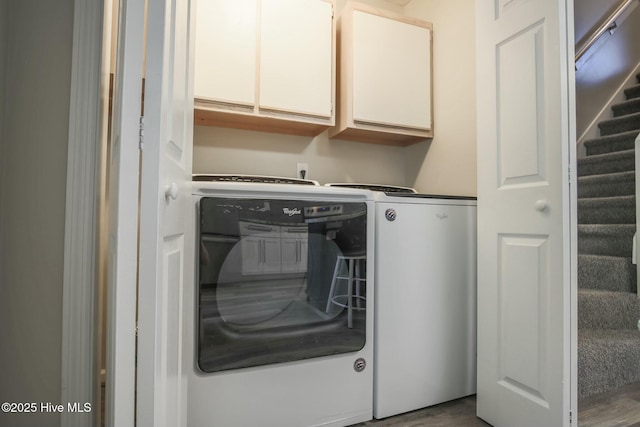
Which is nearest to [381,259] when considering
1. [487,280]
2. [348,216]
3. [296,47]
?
[348,216]

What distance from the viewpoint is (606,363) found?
4.92ft

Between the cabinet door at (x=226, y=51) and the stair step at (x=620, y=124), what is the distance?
3.06 metres

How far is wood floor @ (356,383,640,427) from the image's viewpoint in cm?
135

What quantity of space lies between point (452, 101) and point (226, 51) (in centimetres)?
126

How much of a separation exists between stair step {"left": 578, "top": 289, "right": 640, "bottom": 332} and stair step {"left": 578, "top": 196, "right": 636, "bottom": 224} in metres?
0.67

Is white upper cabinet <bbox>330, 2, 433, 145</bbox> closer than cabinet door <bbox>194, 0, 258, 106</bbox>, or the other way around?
cabinet door <bbox>194, 0, 258, 106</bbox>

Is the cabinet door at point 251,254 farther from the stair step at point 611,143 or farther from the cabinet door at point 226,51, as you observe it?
the stair step at point 611,143

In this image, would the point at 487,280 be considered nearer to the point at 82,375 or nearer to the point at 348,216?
the point at 348,216

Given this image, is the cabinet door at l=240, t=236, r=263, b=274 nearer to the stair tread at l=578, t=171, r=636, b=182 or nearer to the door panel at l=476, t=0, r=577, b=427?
the door panel at l=476, t=0, r=577, b=427

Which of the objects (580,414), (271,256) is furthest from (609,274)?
(271,256)

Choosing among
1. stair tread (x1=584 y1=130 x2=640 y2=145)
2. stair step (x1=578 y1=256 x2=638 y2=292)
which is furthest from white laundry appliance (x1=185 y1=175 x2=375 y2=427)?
stair tread (x1=584 y1=130 x2=640 y2=145)

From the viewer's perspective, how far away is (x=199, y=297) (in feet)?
3.66

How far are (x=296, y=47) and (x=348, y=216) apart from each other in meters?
0.99

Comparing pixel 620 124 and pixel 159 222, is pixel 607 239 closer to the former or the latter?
pixel 620 124
